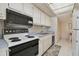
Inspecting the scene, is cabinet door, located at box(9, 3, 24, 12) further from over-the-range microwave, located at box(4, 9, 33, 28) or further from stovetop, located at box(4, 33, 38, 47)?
stovetop, located at box(4, 33, 38, 47)

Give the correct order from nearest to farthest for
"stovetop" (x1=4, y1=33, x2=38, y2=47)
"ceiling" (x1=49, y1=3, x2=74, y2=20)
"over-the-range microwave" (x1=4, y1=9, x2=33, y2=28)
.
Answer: "stovetop" (x1=4, y1=33, x2=38, y2=47) → "over-the-range microwave" (x1=4, y1=9, x2=33, y2=28) → "ceiling" (x1=49, y1=3, x2=74, y2=20)

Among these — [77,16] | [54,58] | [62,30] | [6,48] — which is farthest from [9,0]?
[62,30]

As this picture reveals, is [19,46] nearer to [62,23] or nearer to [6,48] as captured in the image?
[6,48]

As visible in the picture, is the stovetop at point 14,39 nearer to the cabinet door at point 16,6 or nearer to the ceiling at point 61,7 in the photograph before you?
the cabinet door at point 16,6

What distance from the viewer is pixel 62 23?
9664 mm

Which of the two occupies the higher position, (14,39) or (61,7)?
(61,7)

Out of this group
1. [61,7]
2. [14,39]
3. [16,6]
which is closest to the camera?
[14,39]

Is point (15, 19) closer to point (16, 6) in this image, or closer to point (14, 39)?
point (16, 6)

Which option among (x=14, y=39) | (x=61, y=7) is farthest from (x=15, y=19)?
(x=61, y=7)

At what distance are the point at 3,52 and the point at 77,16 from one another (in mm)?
2057

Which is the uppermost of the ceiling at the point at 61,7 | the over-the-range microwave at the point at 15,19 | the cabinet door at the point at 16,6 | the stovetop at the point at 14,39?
the ceiling at the point at 61,7

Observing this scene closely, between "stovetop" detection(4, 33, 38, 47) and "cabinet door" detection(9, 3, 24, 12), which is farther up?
"cabinet door" detection(9, 3, 24, 12)

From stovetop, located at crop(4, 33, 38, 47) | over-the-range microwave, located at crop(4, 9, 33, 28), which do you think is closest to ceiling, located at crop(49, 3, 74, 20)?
over-the-range microwave, located at crop(4, 9, 33, 28)

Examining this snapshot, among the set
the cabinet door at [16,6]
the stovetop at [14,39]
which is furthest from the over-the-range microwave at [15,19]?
the stovetop at [14,39]
